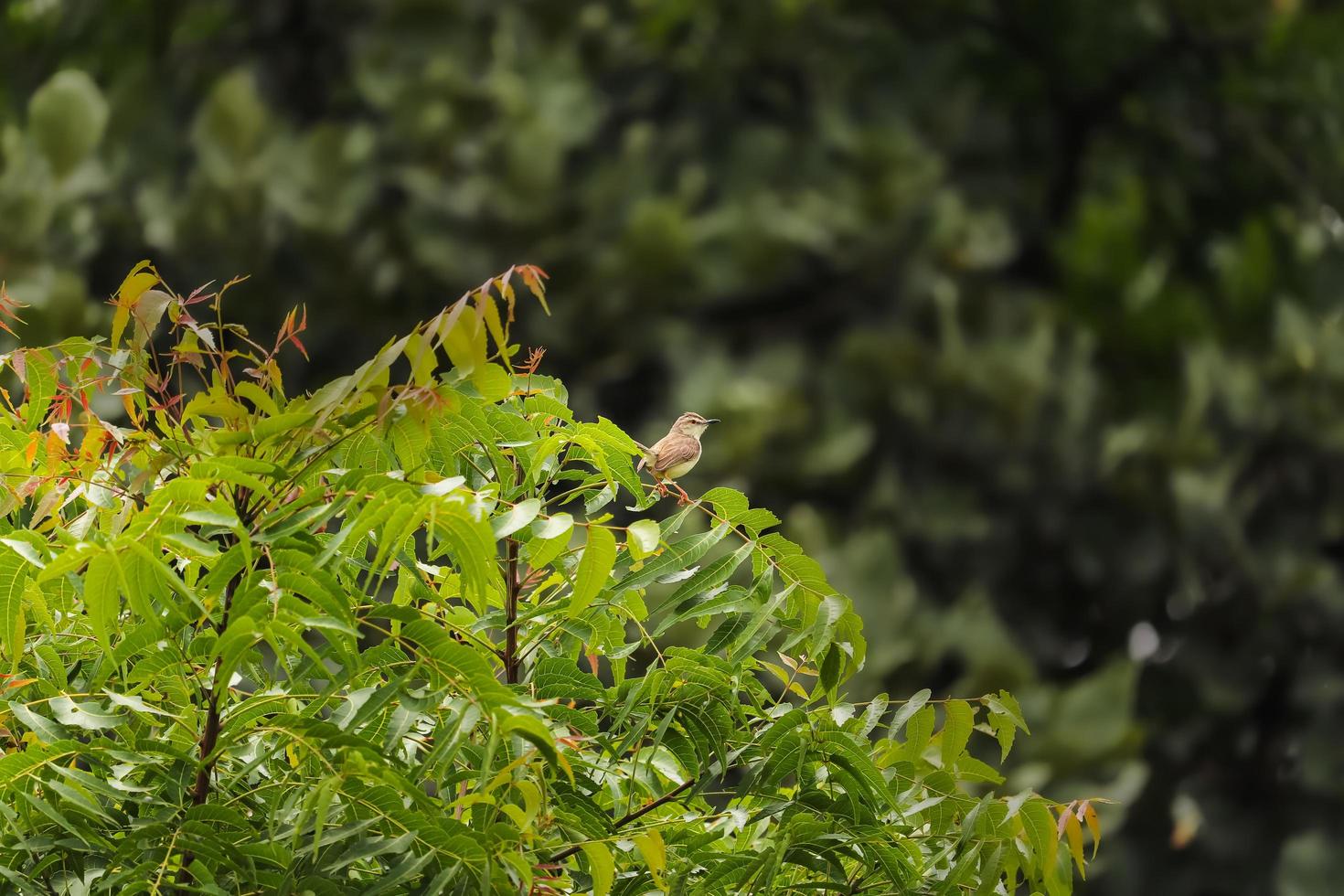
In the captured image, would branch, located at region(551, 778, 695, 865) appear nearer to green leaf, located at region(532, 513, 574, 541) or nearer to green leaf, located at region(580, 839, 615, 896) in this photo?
green leaf, located at region(580, 839, 615, 896)

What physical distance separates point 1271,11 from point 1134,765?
3041mm

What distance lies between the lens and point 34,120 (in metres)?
5.32

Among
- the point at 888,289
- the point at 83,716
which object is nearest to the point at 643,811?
the point at 83,716

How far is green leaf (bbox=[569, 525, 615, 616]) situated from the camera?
156 cm

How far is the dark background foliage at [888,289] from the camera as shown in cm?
513

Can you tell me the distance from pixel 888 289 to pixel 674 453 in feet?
11.1

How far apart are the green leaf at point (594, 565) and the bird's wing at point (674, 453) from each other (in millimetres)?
512

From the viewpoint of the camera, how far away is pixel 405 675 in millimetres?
1562

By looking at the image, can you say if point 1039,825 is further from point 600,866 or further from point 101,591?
point 101,591

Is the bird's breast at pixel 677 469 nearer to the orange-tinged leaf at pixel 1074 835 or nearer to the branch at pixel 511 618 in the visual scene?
the branch at pixel 511 618

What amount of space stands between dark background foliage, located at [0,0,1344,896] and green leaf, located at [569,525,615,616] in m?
3.36

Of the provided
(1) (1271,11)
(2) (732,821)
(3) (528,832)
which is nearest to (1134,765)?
(1) (1271,11)

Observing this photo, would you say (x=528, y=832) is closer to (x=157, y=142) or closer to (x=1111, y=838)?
(x=1111, y=838)

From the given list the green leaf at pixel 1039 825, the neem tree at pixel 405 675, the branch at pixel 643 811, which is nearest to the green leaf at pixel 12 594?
the neem tree at pixel 405 675
